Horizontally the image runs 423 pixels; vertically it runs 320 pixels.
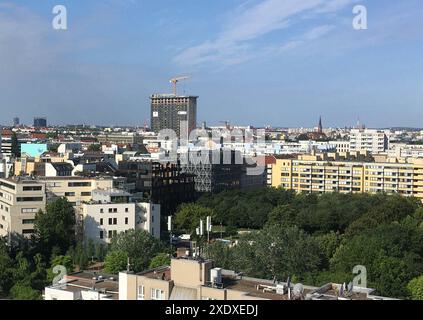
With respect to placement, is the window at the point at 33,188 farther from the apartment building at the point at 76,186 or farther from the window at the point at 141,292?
the window at the point at 141,292

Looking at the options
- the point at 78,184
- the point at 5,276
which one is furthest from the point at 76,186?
the point at 5,276

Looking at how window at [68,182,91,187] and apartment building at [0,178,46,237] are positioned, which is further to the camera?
window at [68,182,91,187]

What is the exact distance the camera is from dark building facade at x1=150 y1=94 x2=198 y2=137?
54281mm

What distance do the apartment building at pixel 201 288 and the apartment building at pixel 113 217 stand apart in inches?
274

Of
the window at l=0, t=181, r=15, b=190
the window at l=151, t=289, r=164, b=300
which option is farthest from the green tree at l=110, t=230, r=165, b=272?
the window at l=151, t=289, r=164, b=300

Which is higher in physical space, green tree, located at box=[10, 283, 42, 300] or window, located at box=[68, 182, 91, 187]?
window, located at box=[68, 182, 91, 187]

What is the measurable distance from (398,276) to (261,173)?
1844 cm

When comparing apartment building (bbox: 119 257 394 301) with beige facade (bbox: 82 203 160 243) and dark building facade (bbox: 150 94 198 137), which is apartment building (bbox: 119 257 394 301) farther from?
dark building facade (bbox: 150 94 198 137)

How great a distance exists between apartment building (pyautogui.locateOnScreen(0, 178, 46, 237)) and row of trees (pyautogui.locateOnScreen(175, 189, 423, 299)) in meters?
4.27

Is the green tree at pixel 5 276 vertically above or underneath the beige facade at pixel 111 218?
underneath

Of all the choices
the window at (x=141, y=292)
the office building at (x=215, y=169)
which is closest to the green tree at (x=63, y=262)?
the window at (x=141, y=292)

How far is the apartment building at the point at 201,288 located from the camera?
4699mm

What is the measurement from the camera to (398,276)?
8.17 meters
